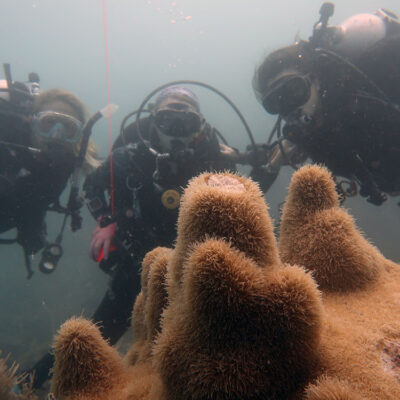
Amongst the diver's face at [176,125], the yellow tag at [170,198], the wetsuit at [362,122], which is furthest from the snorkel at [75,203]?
the wetsuit at [362,122]

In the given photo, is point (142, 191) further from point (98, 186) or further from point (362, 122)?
point (362, 122)

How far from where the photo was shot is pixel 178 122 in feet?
20.0

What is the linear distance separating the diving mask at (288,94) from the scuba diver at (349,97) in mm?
19

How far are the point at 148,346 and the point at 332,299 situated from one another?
4.37 feet

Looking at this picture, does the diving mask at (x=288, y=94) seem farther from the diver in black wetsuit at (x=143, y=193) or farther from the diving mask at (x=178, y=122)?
the diving mask at (x=178, y=122)

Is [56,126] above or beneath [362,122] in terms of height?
beneath

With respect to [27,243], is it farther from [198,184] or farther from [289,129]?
[198,184]

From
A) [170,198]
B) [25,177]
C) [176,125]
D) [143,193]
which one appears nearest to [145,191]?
[143,193]

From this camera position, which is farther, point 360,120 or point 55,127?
point 55,127

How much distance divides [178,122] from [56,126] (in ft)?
10.4

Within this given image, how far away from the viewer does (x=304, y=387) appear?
1.06 metres

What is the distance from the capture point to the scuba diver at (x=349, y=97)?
16.8ft

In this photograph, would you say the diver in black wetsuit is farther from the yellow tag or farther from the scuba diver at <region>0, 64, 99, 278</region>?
the scuba diver at <region>0, 64, 99, 278</region>

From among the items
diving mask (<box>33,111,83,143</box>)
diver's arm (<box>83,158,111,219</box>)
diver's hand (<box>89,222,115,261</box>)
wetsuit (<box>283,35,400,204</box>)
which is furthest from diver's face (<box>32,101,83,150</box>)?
wetsuit (<box>283,35,400,204</box>)
